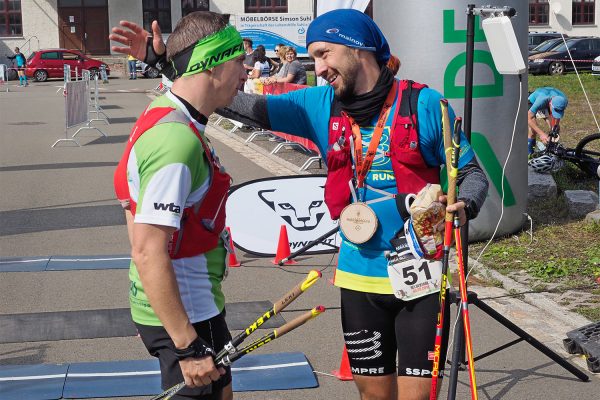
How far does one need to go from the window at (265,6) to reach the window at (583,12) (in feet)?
62.8

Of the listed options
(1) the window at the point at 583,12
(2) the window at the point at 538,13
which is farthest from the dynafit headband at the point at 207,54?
(1) the window at the point at 583,12

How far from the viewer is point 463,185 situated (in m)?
3.70

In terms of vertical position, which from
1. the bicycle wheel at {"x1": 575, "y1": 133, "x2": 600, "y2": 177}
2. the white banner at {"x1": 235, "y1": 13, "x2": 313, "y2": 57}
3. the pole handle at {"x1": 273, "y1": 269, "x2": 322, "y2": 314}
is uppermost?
the white banner at {"x1": 235, "y1": 13, "x2": 313, "y2": 57}

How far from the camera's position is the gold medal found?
368 cm

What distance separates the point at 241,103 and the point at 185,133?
1.21 metres

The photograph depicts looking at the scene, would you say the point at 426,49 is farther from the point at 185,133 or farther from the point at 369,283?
the point at 185,133

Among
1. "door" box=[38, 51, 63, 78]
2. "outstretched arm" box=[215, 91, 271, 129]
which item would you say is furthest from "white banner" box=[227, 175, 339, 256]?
"door" box=[38, 51, 63, 78]

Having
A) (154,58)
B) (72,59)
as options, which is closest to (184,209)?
(154,58)

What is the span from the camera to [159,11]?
184 feet

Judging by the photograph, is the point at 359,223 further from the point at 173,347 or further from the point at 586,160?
the point at 586,160

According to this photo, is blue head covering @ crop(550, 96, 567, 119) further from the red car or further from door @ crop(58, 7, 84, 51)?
door @ crop(58, 7, 84, 51)

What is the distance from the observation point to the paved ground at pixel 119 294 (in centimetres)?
576

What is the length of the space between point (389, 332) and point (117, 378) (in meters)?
2.48

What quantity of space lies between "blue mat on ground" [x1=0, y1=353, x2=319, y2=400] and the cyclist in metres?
8.38
